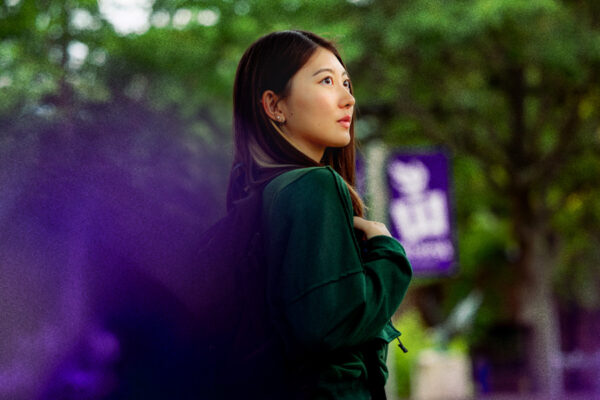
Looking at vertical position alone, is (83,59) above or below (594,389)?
above

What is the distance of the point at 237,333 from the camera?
1.65 meters

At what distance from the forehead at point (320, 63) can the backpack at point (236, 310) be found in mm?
297

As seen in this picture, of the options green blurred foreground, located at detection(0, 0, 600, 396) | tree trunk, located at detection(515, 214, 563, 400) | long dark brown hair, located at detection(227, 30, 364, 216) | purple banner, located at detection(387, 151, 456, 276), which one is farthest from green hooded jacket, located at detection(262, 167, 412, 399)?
tree trunk, located at detection(515, 214, 563, 400)

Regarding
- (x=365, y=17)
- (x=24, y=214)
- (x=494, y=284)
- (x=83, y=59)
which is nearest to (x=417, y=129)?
(x=365, y=17)

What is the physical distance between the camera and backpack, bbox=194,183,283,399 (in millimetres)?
1619

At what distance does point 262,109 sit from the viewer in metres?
1.87

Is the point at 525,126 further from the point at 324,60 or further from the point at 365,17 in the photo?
the point at 324,60

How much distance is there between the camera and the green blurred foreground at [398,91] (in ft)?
35.7

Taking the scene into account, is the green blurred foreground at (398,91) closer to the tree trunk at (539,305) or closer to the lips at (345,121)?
the tree trunk at (539,305)

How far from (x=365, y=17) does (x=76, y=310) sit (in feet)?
36.7

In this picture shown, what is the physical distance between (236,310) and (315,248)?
21cm

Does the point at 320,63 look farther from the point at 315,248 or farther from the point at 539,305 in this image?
the point at 539,305

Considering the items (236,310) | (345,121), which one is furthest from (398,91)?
(236,310)
